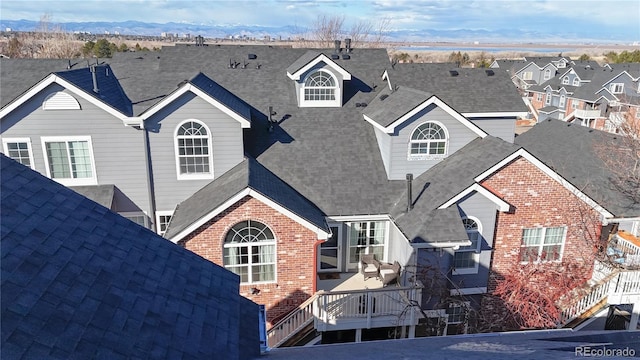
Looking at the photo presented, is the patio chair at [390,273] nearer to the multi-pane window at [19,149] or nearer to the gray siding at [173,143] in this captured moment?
the gray siding at [173,143]

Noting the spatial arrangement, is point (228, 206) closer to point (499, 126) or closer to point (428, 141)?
point (428, 141)

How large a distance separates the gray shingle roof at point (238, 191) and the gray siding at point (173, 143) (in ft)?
1.29

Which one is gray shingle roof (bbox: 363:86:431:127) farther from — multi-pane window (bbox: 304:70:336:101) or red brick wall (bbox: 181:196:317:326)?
red brick wall (bbox: 181:196:317:326)

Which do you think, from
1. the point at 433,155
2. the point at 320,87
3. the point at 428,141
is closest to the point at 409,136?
the point at 428,141

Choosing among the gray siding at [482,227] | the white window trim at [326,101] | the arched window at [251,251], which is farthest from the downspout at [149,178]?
the gray siding at [482,227]

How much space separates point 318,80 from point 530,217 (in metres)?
11.0

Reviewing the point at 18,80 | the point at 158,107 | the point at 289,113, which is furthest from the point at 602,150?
the point at 18,80

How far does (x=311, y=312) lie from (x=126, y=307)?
9.30 m

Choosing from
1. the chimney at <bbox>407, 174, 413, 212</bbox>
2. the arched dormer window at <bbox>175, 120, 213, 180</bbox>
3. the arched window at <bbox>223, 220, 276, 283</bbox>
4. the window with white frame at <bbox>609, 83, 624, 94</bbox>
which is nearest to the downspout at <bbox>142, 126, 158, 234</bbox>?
the arched dormer window at <bbox>175, 120, 213, 180</bbox>

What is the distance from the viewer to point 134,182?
1650 cm

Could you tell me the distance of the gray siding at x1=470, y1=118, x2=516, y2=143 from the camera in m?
20.0

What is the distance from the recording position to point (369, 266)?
16391 mm

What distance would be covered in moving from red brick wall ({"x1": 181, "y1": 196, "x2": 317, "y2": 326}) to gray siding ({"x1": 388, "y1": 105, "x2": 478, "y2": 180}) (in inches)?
207

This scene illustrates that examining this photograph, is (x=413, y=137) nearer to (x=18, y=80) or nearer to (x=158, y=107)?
Answer: (x=158, y=107)
